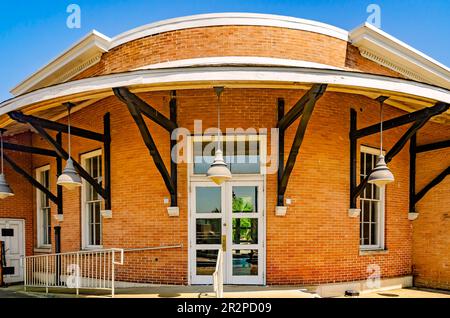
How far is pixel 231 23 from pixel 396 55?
4292 millimetres

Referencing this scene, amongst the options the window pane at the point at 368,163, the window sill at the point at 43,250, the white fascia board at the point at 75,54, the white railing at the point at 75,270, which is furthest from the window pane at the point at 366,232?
the window sill at the point at 43,250

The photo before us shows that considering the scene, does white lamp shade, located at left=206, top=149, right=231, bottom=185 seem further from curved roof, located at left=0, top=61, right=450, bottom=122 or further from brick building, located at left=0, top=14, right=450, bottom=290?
brick building, located at left=0, top=14, right=450, bottom=290

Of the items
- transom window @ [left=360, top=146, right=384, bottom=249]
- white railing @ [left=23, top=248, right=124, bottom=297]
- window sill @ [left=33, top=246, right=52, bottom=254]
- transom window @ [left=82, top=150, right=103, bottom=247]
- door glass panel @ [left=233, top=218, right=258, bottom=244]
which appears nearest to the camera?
door glass panel @ [left=233, top=218, right=258, bottom=244]

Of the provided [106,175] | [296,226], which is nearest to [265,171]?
[296,226]

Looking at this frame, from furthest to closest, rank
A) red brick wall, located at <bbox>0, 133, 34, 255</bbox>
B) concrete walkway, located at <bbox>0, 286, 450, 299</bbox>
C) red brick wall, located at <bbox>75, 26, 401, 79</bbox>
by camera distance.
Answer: red brick wall, located at <bbox>0, 133, 34, 255</bbox>
red brick wall, located at <bbox>75, 26, 401, 79</bbox>
concrete walkway, located at <bbox>0, 286, 450, 299</bbox>

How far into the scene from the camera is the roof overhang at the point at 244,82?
5457 millimetres

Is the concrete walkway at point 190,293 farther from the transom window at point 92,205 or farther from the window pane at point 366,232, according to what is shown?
the transom window at point 92,205

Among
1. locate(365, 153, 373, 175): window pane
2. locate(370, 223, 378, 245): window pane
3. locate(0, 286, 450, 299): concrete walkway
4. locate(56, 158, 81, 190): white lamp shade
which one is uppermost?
locate(365, 153, 373, 175): window pane

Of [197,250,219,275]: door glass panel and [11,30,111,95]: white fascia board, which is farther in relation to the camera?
[11,30,111,95]: white fascia board

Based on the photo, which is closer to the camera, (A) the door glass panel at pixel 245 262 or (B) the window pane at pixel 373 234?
(A) the door glass panel at pixel 245 262

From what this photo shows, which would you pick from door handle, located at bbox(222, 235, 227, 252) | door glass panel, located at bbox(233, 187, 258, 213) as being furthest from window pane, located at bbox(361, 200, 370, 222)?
door handle, located at bbox(222, 235, 227, 252)

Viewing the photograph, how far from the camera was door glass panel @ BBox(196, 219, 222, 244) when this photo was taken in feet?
22.6

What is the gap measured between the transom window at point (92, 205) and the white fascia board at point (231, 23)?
123 inches

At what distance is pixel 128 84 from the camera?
5555mm
